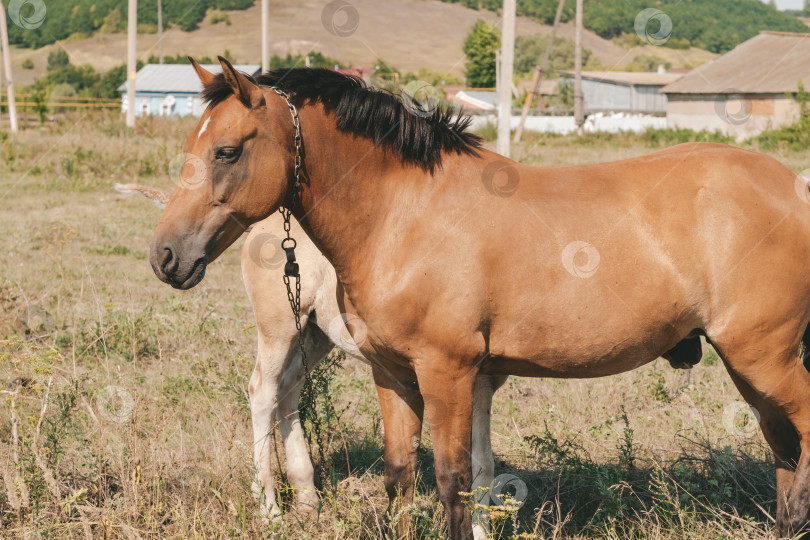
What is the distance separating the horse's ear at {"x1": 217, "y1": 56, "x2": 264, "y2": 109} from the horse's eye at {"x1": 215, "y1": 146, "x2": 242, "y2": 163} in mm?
196

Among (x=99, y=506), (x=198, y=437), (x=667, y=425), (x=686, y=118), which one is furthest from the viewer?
(x=686, y=118)

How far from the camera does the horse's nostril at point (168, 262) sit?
3.02 meters

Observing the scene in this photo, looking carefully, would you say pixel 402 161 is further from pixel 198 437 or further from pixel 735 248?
pixel 198 437

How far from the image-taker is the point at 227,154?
3035mm

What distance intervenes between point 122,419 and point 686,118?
4326 centimetres

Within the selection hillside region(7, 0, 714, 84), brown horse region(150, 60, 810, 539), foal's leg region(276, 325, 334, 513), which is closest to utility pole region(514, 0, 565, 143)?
foal's leg region(276, 325, 334, 513)

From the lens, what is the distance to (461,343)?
10.5ft

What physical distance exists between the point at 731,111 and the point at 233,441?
39840 mm

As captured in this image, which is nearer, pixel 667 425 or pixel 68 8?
pixel 667 425

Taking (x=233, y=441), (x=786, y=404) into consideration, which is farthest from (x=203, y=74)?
(x=786, y=404)

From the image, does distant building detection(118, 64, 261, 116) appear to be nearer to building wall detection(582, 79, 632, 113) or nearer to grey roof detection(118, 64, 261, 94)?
grey roof detection(118, 64, 261, 94)

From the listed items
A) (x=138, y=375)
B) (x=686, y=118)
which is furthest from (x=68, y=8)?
(x=138, y=375)

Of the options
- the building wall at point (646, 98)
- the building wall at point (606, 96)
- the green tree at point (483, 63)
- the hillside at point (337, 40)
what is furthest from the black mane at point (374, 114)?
the hillside at point (337, 40)

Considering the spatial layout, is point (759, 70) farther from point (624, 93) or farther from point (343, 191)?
point (343, 191)
